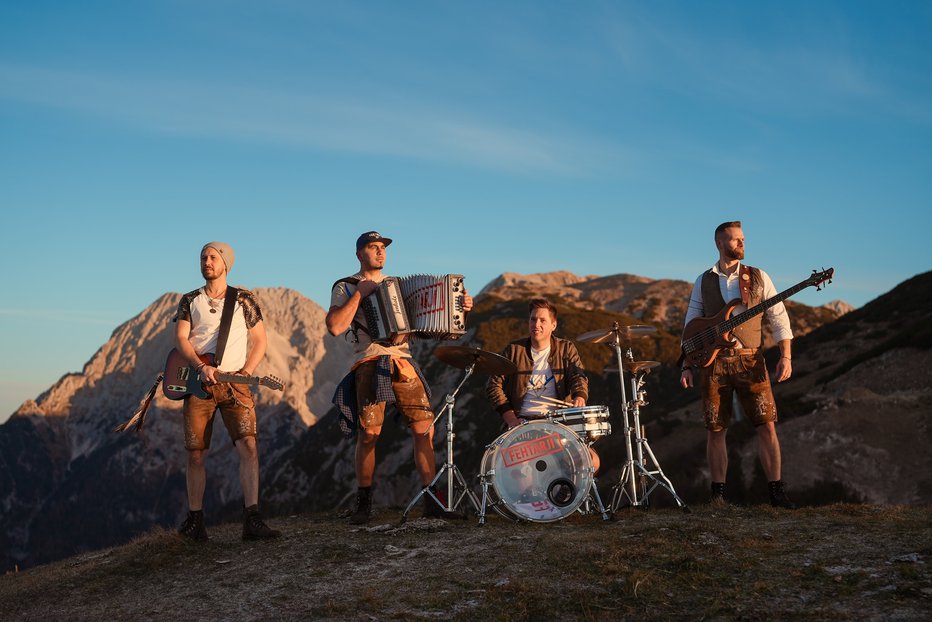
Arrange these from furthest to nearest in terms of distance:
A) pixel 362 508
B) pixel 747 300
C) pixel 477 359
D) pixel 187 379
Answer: pixel 362 508 → pixel 747 300 → pixel 477 359 → pixel 187 379

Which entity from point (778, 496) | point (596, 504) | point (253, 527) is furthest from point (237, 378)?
point (778, 496)

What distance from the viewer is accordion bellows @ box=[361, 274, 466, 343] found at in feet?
28.5

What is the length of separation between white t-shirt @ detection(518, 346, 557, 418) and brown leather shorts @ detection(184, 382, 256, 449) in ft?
10.1

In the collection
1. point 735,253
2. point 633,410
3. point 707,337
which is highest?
point 735,253

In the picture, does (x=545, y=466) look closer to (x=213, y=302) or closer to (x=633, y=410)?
(x=633, y=410)

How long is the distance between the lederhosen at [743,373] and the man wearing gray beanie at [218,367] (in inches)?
195

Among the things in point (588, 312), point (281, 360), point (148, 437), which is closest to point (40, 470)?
point (148, 437)

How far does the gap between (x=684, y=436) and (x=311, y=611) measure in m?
23.2

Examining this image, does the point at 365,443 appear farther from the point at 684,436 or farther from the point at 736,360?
the point at 684,436

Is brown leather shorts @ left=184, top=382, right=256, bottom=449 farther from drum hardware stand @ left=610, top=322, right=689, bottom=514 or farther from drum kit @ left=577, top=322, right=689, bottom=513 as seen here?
drum hardware stand @ left=610, top=322, right=689, bottom=514

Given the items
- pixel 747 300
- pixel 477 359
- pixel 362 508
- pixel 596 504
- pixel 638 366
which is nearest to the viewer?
pixel 596 504

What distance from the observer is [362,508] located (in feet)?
30.9

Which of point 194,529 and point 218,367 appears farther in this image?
point 194,529

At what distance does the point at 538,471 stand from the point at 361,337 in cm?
258
